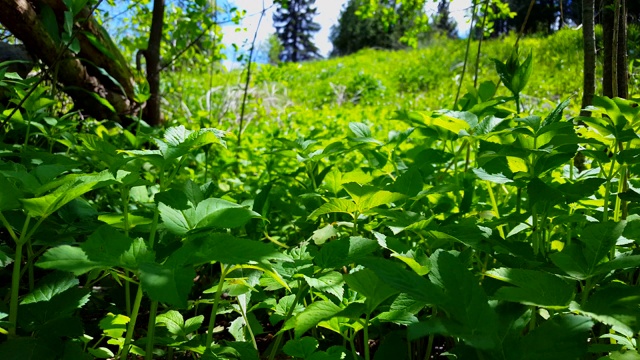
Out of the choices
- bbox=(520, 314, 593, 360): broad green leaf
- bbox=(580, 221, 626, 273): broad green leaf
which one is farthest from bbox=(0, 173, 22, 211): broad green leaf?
bbox=(580, 221, 626, 273): broad green leaf

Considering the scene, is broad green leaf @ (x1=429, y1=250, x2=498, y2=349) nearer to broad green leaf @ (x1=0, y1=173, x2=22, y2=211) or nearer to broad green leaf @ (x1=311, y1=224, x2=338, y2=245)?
broad green leaf @ (x1=311, y1=224, x2=338, y2=245)

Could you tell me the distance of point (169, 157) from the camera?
847 mm

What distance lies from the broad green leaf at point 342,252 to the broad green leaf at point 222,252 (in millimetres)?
146

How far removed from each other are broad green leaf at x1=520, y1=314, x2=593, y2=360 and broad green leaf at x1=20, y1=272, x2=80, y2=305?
0.75m

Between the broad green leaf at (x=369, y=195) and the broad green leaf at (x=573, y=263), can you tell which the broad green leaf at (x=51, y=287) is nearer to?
the broad green leaf at (x=369, y=195)

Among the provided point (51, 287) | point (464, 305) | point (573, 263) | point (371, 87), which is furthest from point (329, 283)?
point (371, 87)

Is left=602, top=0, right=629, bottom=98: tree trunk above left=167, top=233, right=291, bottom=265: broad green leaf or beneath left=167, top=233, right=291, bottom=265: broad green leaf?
above

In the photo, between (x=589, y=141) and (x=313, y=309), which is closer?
(x=313, y=309)

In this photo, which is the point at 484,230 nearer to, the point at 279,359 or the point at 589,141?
the point at 589,141

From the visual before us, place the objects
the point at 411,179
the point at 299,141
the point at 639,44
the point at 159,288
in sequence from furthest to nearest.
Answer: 1. the point at 639,44
2. the point at 299,141
3. the point at 411,179
4. the point at 159,288

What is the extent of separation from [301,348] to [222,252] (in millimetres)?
229

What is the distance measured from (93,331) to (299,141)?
0.73 metres

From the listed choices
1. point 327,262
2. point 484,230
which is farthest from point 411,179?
point 327,262

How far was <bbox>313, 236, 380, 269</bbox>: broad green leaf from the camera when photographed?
32.4 inches
